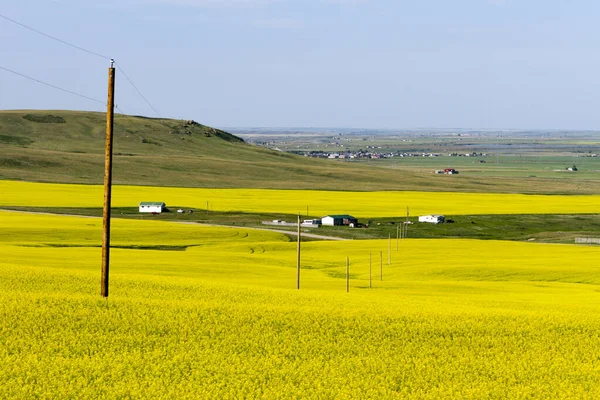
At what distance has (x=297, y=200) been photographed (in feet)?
384

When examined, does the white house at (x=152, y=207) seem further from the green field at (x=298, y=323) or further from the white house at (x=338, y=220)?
the green field at (x=298, y=323)

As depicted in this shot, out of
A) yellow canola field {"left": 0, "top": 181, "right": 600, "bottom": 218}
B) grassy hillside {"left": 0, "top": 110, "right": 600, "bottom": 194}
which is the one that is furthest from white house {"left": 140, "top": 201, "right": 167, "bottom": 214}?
grassy hillside {"left": 0, "top": 110, "right": 600, "bottom": 194}

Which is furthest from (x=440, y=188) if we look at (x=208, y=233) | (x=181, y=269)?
(x=181, y=269)

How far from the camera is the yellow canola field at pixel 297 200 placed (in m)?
104

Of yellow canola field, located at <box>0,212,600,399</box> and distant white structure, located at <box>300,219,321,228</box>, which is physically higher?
yellow canola field, located at <box>0,212,600,399</box>

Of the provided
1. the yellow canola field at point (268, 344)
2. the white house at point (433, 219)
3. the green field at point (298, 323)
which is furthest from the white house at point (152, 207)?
the yellow canola field at point (268, 344)

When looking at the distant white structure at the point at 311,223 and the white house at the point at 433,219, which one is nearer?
the distant white structure at the point at 311,223

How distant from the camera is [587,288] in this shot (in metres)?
46.3

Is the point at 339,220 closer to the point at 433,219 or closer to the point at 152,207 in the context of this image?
the point at 433,219

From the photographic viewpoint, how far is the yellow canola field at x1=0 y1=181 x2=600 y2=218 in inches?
4090

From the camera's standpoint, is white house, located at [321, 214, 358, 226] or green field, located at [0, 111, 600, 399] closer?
green field, located at [0, 111, 600, 399]

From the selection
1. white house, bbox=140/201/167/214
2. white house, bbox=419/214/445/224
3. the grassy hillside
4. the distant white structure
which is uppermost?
the grassy hillside

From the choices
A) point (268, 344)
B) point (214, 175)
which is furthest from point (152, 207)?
point (268, 344)

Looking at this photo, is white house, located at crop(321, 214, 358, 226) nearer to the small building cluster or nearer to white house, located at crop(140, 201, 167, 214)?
the small building cluster
